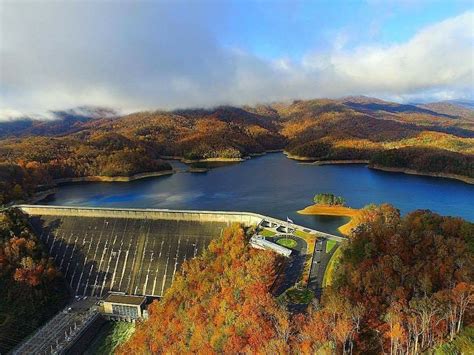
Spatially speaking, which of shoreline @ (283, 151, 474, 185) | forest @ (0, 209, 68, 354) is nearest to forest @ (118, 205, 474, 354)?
forest @ (0, 209, 68, 354)

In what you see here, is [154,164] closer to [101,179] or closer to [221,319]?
[101,179]

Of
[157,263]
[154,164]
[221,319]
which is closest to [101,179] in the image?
[154,164]

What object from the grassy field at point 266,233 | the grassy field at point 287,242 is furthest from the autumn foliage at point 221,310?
the grassy field at point 287,242

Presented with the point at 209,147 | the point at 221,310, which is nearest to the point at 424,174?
the point at 209,147

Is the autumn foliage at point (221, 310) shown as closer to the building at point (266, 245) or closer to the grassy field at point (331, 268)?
the building at point (266, 245)

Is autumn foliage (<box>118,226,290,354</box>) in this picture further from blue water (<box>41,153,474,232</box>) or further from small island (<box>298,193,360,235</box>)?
small island (<box>298,193,360,235</box>)

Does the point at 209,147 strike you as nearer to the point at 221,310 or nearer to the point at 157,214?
the point at 157,214
